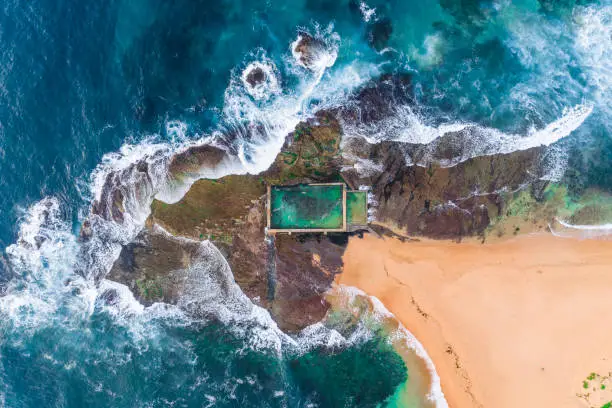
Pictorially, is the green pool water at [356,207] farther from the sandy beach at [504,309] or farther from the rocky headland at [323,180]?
the sandy beach at [504,309]

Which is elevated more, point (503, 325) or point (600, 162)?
point (600, 162)

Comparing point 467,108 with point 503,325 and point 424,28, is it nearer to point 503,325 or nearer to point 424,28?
point 424,28

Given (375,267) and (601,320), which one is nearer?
(601,320)

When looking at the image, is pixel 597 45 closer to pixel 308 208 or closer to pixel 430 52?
pixel 430 52

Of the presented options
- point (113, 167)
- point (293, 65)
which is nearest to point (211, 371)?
point (113, 167)

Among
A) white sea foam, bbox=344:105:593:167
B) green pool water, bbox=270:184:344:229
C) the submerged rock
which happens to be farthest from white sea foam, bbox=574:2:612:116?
green pool water, bbox=270:184:344:229

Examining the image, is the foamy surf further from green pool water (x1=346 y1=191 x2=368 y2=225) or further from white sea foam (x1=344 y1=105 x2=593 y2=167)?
green pool water (x1=346 y1=191 x2=368 y2=225)
